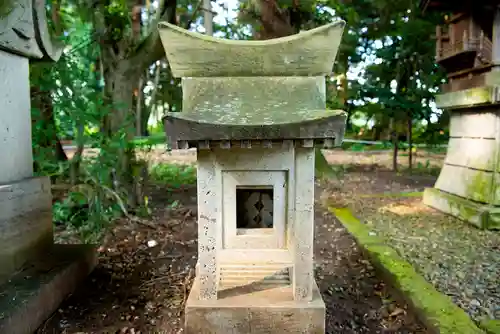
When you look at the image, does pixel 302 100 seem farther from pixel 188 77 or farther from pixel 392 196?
pixel 392 196

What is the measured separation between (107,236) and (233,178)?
2997 millimetres

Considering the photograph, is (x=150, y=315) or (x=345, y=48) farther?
(x=345, y=48)

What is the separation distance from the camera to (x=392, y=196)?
25.4 feet

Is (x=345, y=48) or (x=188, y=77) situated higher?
(x=345, y=48)

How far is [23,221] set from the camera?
3416 mm

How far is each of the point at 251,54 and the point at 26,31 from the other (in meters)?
2.07

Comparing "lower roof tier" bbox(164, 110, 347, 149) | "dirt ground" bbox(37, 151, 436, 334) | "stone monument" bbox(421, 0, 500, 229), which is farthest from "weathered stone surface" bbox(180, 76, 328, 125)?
"stone monument" bbox(421, 0, 500, 229)

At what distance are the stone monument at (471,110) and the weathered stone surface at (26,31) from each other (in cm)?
538

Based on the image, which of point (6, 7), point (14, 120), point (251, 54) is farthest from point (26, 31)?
point (251, 54)

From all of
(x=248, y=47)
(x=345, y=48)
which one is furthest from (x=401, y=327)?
(x=345, y=48)

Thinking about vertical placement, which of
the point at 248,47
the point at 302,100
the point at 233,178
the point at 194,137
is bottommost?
the point at 233,178

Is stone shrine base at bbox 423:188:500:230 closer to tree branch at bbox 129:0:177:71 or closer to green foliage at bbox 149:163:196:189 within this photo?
green foliage at bbox 149:163:196:189

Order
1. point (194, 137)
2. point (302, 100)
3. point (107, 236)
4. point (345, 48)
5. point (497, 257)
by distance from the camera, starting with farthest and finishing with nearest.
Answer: point (345, 48) → point (107, 236) → point (497, 257) → point (302, 100) → point (194, 137)

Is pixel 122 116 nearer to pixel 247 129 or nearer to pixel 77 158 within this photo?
pixel 77 158
